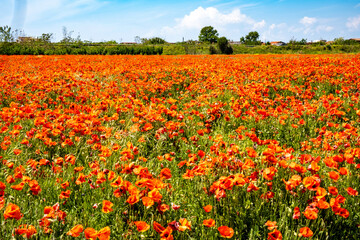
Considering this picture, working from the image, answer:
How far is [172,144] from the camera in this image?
3.51 metres

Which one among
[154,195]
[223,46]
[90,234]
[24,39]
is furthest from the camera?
[223,46]

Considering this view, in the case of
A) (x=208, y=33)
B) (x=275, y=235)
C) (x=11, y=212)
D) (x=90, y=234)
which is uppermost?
(x=208, y=33)

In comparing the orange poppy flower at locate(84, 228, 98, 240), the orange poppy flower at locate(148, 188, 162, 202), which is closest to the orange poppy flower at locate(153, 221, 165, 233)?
the orange poppy flower at locate(148, 188, 162, 202)

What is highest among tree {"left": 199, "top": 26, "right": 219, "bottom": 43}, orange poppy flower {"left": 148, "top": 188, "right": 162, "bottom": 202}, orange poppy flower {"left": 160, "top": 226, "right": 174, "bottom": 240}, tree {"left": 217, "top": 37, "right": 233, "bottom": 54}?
tree {"left": 199, "top": 26, "right": 219, "bottom": 43}

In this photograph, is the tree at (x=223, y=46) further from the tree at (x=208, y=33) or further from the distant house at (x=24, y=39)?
the tree at (x=208, y=33)

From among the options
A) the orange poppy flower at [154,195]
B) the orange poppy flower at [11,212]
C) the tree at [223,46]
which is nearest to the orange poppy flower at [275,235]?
the orange poppy flower at [154,195]

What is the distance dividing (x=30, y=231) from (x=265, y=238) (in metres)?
1.60

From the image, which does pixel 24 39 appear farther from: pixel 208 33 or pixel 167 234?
pixel 208 33

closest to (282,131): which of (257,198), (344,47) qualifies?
(257,198)

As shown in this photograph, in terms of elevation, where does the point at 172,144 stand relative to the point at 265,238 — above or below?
above

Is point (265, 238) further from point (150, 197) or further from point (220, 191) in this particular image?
point (150, 197)

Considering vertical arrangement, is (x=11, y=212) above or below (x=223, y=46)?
below

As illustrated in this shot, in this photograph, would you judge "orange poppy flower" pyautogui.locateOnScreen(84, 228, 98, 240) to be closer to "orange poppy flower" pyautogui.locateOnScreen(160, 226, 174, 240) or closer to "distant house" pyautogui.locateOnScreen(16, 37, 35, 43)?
"orange poppy flower" pyautogui.locateOnScreen(160, 226, 174, 240)

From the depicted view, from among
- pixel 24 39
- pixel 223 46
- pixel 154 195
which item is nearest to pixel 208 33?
pixel 223 46
